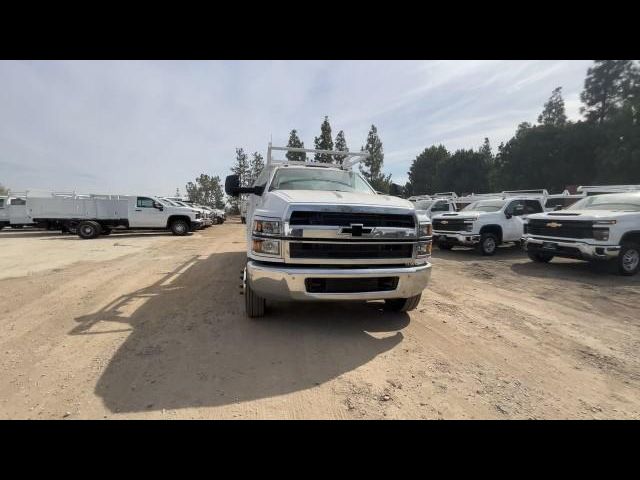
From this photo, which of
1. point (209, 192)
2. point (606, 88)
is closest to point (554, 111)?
point (606, 88)

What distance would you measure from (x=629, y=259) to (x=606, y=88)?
53603mm

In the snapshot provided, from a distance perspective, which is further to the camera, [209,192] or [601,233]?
[209,192]

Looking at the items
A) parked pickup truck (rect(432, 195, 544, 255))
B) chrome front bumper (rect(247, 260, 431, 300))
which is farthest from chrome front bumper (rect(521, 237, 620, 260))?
chrome front bumper (rect(247, 260, 431, 300))

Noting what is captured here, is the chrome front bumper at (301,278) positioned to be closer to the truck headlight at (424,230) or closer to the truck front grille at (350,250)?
the truck front grille at (350,250)

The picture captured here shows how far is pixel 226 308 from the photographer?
427cm

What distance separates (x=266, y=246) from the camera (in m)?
3.23

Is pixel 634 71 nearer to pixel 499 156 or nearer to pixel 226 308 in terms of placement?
pixel 499 156

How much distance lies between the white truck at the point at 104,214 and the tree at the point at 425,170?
55.3m

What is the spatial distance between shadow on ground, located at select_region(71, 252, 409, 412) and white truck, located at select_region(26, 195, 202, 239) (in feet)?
38.8

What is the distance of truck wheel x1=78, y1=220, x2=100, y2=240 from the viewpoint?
47.3 ft

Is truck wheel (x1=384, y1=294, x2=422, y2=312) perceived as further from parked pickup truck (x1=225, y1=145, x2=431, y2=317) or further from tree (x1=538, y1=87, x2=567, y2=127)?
tree (x1=538, y1=87, x2=567, y2=127)

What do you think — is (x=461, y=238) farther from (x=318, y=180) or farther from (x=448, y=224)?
(x=318, y=180)

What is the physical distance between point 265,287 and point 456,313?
108 inches

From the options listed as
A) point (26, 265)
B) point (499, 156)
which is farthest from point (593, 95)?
point (26, 265)
